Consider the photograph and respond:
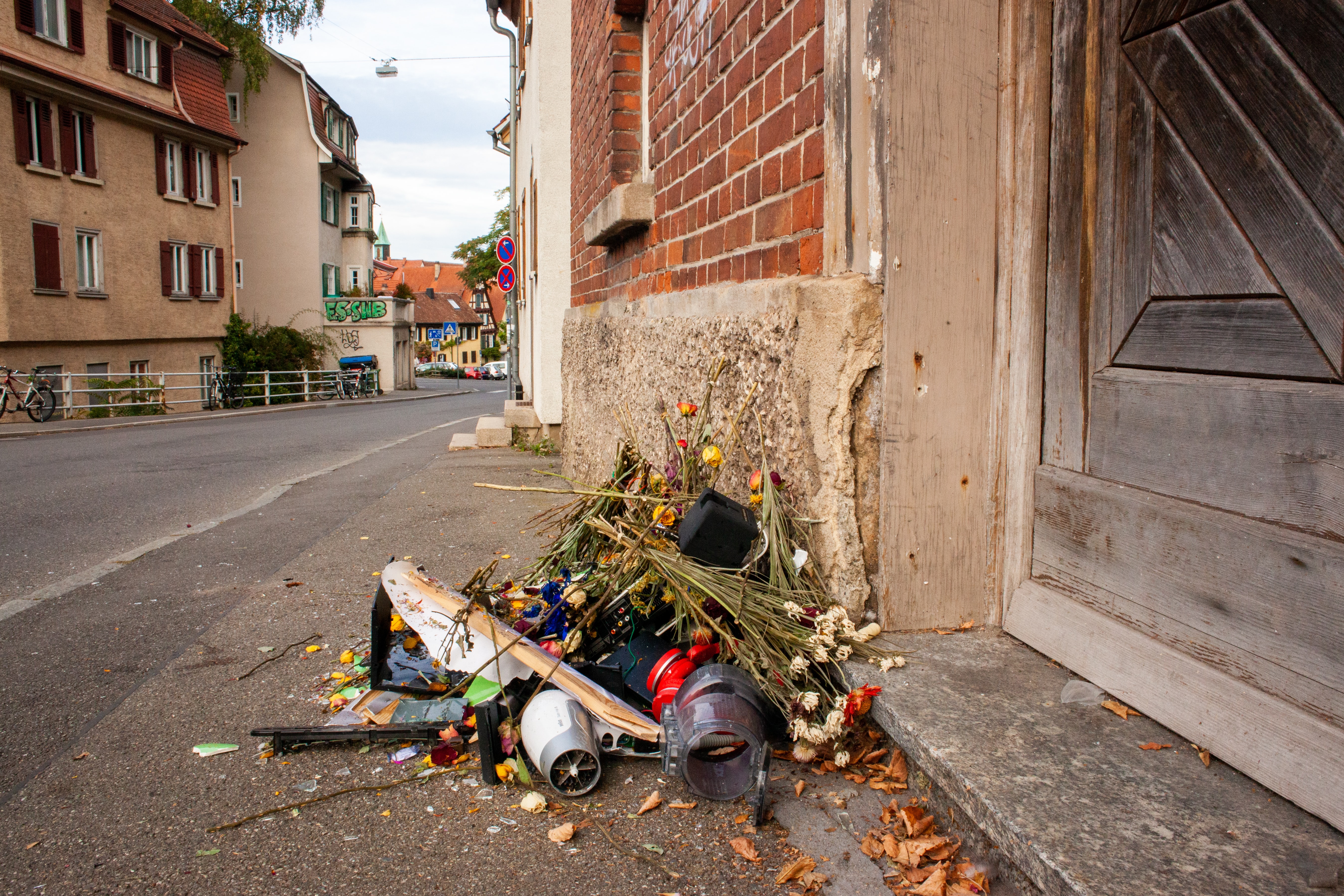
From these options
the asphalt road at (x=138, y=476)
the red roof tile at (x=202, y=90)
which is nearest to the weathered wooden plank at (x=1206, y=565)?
the asphalt road at (x=138, y=476)

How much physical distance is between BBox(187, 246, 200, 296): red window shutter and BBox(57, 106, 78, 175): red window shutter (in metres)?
4.09

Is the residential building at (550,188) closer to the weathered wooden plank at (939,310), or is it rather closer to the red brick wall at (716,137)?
the red brick wall at (716,137)

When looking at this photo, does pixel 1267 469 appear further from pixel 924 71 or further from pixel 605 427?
pixel 605 427

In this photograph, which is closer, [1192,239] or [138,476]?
[1192,239]

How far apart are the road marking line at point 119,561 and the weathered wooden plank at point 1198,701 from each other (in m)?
4.04

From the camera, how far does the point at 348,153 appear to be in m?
40.9

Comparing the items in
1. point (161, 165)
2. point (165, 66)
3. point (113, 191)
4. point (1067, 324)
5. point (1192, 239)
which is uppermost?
point (165, 66)

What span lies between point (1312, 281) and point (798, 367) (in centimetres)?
120

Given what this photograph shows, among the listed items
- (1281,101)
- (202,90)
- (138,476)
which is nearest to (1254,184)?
(1281,101)

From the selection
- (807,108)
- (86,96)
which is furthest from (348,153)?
(807,108)

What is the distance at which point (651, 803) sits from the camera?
2.05 m

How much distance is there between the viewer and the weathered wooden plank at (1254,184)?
1.57 meters

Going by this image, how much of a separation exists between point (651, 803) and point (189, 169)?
2771 cm

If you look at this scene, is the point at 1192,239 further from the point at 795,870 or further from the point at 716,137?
the point at 716,137
